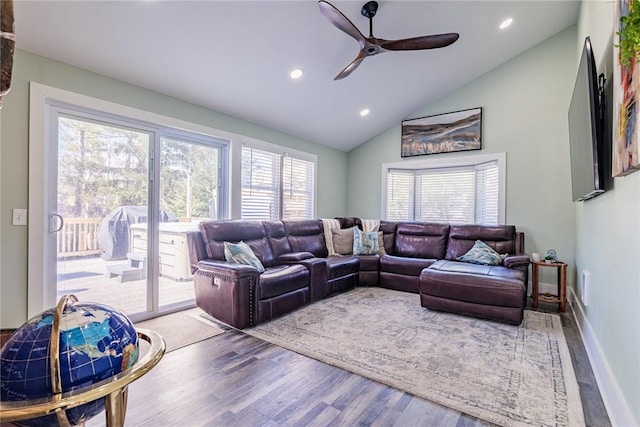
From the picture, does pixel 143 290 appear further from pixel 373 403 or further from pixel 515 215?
pixel 515 215

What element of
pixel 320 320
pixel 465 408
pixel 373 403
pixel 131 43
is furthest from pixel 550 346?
pixel 131 43

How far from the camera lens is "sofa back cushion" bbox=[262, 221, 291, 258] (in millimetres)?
4191

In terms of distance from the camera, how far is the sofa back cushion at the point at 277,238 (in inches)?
165

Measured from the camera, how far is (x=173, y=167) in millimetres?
3627

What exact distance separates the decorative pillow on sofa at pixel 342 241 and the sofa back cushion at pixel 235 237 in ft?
4.64

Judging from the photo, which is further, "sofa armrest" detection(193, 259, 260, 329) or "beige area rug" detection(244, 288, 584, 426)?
"sofa armrest" detection(193, 259, 260, 329)

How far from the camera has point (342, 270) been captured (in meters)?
4.34

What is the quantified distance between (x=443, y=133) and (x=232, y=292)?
14.1 ft

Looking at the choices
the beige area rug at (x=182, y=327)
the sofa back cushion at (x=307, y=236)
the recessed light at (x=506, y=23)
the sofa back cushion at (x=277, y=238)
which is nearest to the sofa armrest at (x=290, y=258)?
the sofa back cushion at (x=277, y=238)

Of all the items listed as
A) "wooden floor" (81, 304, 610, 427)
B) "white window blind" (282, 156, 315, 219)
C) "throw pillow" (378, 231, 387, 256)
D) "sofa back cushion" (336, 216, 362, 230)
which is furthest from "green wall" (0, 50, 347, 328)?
"throw pillow" (378, 231, 387, 256)

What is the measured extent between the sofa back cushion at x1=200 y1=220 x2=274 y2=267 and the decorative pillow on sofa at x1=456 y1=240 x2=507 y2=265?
8.98 ft

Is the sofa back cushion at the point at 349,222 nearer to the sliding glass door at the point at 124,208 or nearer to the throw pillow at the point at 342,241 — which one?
the throw pillow at the point at 342,241

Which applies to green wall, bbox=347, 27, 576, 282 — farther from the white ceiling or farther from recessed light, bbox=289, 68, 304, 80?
recessed light, bbox=289, 68, 304, 80

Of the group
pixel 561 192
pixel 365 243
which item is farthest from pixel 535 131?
pixel 365 243
